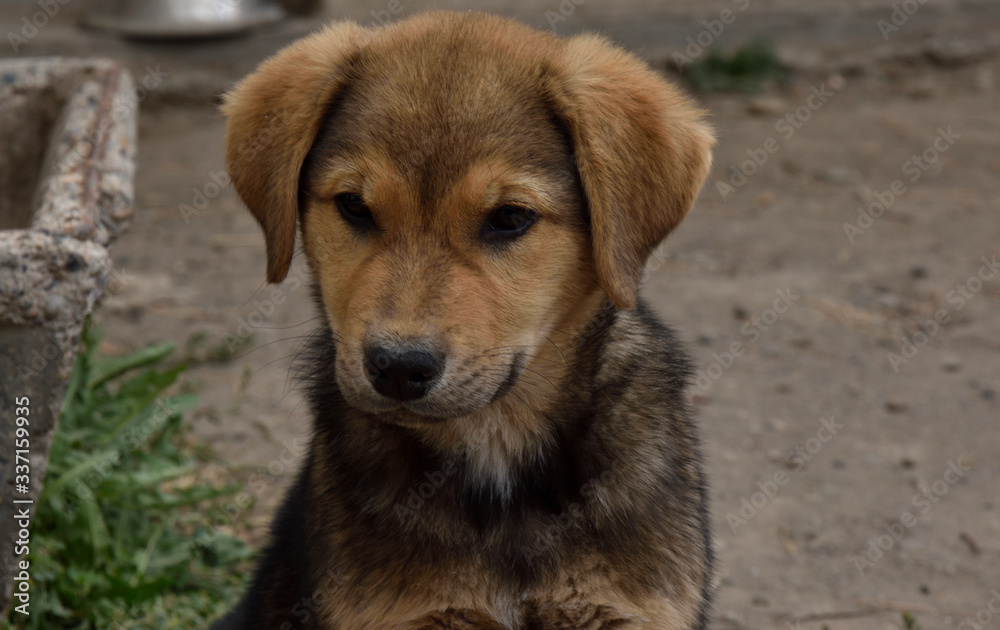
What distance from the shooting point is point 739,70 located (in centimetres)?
949

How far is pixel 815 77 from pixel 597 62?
6.97m

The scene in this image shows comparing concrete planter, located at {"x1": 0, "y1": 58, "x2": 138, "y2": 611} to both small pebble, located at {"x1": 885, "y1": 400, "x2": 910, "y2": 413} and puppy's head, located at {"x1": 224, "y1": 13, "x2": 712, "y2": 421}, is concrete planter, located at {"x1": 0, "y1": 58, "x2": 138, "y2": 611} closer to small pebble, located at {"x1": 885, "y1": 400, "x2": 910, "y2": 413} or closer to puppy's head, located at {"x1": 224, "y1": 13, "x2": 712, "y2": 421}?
puppy's head, located at {"x1": 224, "y1": 13, "x2": 712, "y2": 421}

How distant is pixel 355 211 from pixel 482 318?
0.48 meters

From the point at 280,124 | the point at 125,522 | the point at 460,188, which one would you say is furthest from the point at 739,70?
the point at 460,188

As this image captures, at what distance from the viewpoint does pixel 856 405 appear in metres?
5.88

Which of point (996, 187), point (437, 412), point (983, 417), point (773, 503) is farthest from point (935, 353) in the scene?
point (437, 412)

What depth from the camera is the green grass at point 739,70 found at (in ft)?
30.8

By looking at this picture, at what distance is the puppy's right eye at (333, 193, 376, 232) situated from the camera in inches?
116

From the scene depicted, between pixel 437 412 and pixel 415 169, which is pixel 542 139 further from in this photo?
pixel 437 412

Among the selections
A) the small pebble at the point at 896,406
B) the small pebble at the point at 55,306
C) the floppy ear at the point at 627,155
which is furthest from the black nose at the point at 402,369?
the small pebble at the point at 896,406

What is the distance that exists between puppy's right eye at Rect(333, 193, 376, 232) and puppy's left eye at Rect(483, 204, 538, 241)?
12.1 inches

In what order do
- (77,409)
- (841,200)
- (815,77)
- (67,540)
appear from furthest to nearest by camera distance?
1. (815,77)
2. (841,200)
3. (77,409)
4. (67,540)

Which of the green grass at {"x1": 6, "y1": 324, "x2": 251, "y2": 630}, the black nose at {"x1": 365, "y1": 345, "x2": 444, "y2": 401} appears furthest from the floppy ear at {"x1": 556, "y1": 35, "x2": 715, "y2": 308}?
the green grass at {"x1": 6, "y1": 324, "x2": 251, "y2": 630}

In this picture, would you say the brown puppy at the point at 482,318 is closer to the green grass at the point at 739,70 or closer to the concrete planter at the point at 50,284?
the concrete planter at the point at 50,284
